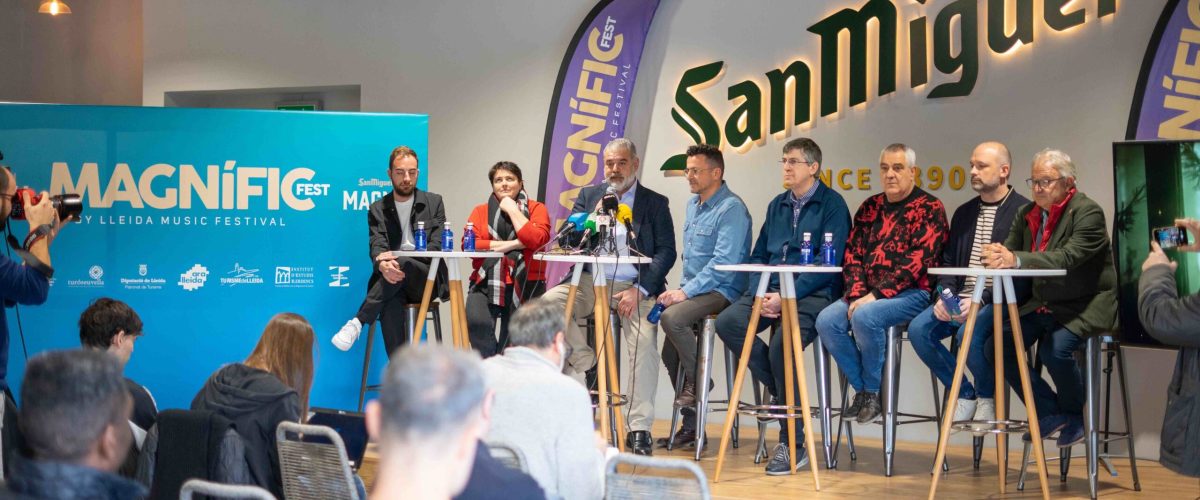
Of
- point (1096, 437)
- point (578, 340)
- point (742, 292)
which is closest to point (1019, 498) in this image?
point (1096, 437)

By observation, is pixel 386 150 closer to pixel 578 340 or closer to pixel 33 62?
pixel 578 340

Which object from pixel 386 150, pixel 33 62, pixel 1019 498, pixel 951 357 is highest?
pixel 33 62

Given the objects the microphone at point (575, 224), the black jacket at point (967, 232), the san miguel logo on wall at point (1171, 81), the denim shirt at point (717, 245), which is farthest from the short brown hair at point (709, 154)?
the san miguel logo on wall at point (1171, 81)

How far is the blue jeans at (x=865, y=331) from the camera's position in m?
5.25

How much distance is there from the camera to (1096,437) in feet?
15.8

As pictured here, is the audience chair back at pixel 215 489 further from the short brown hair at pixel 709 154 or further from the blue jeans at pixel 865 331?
the short brown hair at pixel 709 154

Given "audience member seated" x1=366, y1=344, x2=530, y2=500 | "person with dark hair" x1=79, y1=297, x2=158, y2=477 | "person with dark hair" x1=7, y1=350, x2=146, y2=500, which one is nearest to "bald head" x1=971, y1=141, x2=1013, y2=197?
"person with dark hair" x1=79, y1=297, x2=158, y2=477

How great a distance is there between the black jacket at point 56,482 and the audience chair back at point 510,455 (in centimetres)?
83

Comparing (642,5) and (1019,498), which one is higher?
(642,5)

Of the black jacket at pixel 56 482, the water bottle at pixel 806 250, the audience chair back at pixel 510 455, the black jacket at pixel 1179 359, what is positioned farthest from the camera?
the water bottle at pixel 806 250

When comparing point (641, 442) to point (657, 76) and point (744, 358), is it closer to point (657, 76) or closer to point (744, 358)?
point (744, 358)

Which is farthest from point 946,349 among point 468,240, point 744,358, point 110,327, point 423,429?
point 423,429

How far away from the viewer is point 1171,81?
5.75 m

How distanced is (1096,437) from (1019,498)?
15.5 inches
